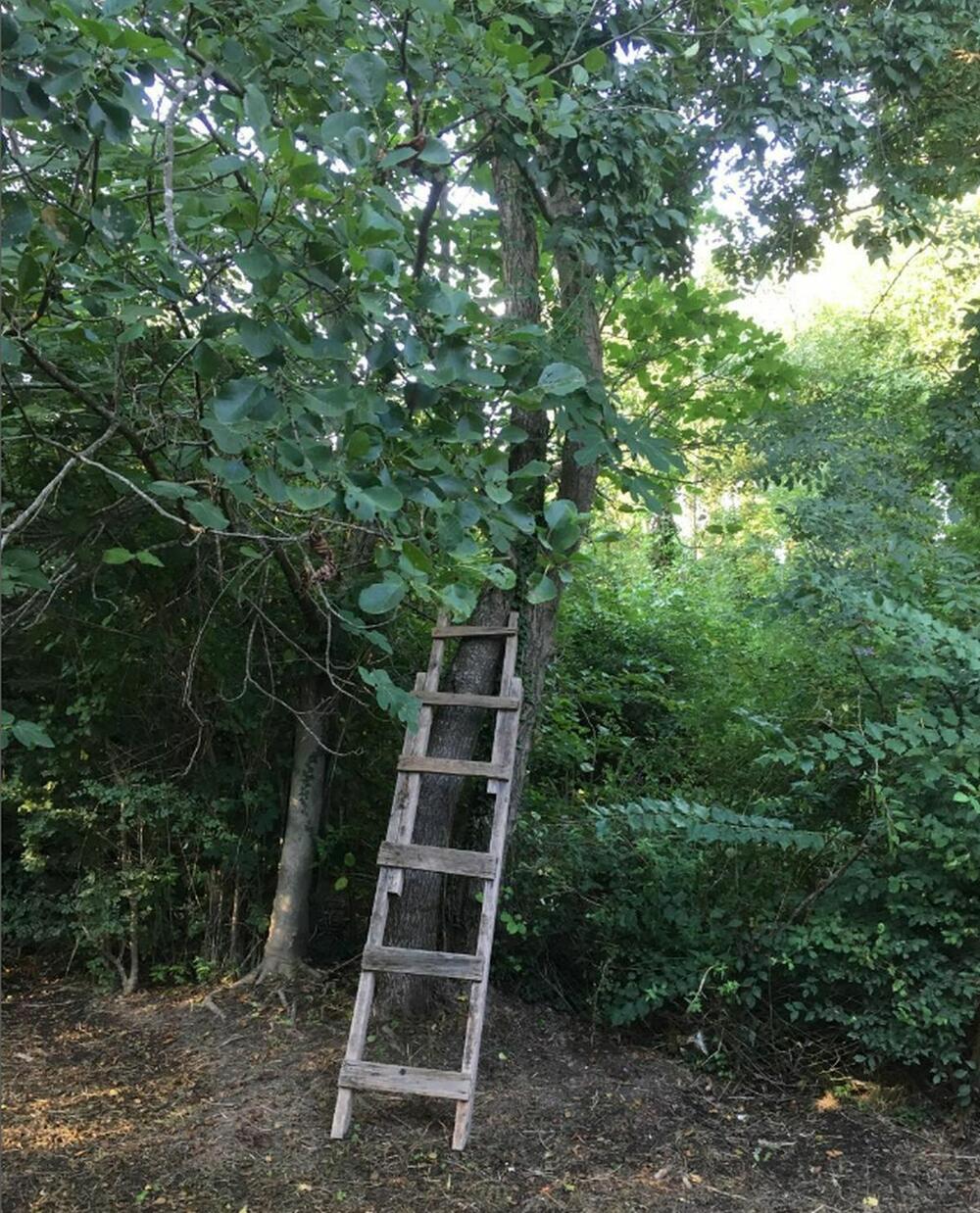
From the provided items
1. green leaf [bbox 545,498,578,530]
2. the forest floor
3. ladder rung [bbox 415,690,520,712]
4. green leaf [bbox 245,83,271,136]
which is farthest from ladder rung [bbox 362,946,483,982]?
green leaf [bbox 245,83,271,136]

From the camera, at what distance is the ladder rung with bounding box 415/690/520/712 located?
368 centimetres

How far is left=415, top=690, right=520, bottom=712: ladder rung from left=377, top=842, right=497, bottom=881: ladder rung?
0.58 meters

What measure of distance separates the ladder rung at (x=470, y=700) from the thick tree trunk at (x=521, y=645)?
0.56 ft

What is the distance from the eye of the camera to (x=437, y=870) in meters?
3.37

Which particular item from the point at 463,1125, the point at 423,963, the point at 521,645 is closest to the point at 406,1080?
the point at 463,1125

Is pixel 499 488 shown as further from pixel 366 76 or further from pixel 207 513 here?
pixel 366 76

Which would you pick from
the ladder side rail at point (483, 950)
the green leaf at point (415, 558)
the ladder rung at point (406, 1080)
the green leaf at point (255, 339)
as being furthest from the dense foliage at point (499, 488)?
the ladder rung at point (406, 1080)

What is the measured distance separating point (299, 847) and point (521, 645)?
137cm

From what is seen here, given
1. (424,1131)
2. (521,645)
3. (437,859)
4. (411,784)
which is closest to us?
(424,1131)

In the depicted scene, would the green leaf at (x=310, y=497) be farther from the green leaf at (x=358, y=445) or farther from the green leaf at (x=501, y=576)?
the green leaf at (x=501, y=576)

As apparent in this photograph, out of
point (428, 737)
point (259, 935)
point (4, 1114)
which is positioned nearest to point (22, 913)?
point (259, 935)

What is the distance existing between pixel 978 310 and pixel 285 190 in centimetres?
468

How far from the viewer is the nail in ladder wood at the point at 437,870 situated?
9.87 feet

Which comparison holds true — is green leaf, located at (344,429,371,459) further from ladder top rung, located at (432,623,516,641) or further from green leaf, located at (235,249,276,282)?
ladder top rung, located at (432,623,516,641)
